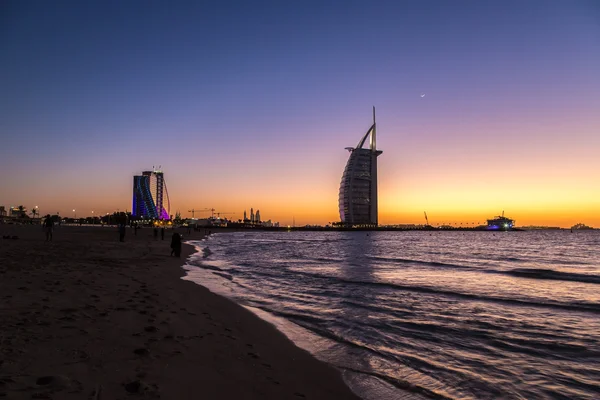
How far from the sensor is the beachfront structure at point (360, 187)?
607 ft

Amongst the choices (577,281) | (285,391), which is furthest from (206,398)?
(577,281)

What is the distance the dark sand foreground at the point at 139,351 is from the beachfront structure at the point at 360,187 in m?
179

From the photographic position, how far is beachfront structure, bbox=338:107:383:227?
185000mm

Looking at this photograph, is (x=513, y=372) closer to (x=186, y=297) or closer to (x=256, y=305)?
(x=256, y=305)

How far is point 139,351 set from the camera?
518 centimetres

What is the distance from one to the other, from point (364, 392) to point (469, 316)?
645cm

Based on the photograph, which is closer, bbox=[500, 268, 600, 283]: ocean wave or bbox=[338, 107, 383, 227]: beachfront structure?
bbox=[500, 268, 600, 283]: ocean wave

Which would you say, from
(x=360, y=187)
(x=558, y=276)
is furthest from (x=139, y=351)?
(x=360, y=187)

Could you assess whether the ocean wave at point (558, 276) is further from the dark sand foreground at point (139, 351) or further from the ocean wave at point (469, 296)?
the dark sand foreground at point (139, 351)

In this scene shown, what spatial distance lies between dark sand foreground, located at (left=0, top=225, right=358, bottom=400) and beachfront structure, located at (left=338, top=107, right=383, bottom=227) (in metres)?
179

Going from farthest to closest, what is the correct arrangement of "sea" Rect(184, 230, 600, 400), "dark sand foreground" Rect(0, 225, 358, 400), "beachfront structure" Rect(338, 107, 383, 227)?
1. "beachfront structure" Rect(338, 107, 383, 227)
2. "sea" Rect(184, 230, 600, 400)
3. "dark sand foreground" Rect(0, 225, 358, 400)

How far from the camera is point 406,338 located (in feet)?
25.4

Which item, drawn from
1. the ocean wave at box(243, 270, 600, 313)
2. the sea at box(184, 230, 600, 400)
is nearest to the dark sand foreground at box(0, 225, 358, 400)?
the sea at box(184, 230, 600, 400)

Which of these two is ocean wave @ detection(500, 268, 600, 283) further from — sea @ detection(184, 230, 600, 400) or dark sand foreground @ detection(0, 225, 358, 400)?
dark sand foreground @ detection(0, 225, 358, 400)
